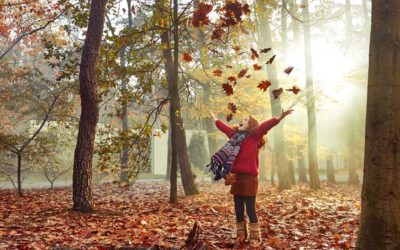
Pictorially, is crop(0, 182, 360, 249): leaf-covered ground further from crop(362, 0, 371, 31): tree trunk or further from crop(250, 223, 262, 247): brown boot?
crop(362, 0, 371, 31): tree trunk

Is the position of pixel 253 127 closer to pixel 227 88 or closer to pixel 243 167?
pixel 243 167

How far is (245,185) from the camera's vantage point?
5.73m

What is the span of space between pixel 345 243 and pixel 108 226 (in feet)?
12.4

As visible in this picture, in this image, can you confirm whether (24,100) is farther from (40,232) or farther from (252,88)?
(40,232)

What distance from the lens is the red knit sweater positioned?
226 inches


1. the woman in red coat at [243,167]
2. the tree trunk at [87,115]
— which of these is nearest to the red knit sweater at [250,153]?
the woman in red coat at [243,167]

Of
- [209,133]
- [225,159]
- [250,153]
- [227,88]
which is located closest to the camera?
[227,88]

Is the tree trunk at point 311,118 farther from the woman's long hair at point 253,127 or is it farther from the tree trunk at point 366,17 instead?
the woman's long hair at point 253,127

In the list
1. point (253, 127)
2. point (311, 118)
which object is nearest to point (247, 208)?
point (253, 127)

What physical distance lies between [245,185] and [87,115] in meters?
4.30

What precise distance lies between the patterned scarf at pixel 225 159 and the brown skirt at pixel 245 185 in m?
0.26

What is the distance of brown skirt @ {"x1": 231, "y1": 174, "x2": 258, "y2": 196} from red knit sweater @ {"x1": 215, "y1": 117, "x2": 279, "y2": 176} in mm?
72

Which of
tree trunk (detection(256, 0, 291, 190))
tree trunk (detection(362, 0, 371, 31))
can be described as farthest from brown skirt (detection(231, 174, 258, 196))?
tree trunk (detection(362, 0, 371, 31))

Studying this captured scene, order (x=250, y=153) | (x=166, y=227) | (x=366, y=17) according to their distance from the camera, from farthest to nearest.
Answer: (x=366, y=17) → (x=166, y=227) → (x=250, y=153)
